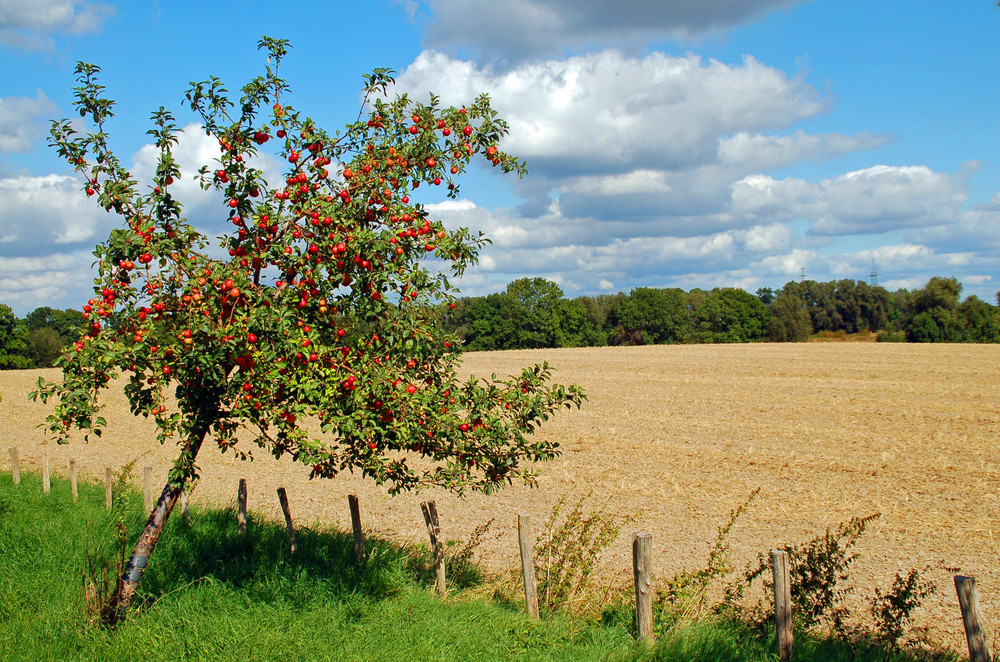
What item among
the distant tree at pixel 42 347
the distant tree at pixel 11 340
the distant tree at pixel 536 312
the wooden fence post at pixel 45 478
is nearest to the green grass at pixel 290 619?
the wooden fence post at pixel 45 478

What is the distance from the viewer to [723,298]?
100562 millimetres

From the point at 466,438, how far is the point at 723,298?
101 metres

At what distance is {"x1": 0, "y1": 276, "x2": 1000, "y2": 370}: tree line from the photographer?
258 ft

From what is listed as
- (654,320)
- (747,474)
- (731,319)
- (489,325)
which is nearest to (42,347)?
(489,325)

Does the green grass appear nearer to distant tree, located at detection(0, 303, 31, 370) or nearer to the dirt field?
the dirt field

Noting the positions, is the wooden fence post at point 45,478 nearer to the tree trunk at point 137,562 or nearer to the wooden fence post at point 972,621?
the tree trunk at point 137,562

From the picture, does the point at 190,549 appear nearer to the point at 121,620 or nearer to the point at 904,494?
the point at 121,620

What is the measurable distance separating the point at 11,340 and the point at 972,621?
72.5 meters

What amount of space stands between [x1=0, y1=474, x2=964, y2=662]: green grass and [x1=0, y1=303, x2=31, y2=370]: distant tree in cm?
6376

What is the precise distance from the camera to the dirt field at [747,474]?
1019 cm

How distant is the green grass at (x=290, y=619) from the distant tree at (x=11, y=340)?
6376cm

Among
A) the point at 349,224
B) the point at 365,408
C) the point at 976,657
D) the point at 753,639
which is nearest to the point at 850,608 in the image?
the point at 753,639

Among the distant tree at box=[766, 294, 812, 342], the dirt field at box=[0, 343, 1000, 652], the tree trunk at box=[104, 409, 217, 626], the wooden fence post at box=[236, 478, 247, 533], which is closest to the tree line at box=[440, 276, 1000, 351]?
the distant tree at box=[766, 294, 812, 342]

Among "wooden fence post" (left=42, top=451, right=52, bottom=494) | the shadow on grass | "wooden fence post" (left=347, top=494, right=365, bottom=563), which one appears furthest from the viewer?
"wooden fence post" (left=42, top=451, right=52, bottom=494)
